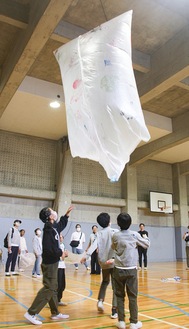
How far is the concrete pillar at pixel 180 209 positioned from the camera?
15695 millimetres

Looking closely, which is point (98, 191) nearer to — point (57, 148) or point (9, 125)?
point (57, 148)

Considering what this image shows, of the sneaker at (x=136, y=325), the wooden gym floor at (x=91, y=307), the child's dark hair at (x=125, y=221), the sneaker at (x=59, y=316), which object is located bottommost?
the wooden gym floor at (x=91, y=307)

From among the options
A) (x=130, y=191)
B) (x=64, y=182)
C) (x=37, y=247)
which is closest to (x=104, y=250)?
(x=37, y=247)

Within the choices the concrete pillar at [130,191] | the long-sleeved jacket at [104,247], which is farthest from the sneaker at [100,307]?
the concrete pillar at [130,191]

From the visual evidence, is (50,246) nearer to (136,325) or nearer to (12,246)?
(136,325)

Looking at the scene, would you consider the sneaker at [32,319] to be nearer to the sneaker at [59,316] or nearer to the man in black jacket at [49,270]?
the man in black jacket at [49,270]

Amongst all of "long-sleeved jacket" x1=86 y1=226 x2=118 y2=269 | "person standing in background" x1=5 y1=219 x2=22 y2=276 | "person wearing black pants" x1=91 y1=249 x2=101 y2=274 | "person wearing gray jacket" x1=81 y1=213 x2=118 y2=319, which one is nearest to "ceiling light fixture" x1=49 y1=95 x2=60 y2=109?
"person standing in background" x1=5 y1=219 x2=22 y2=276

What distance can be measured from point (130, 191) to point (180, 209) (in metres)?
3.43

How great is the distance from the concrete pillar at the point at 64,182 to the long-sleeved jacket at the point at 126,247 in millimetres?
9036

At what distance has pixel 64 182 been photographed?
12.7m

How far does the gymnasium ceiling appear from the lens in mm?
6191

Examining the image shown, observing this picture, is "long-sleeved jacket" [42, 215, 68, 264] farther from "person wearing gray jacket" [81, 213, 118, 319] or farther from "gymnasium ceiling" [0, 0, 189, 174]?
"gymnasium ceiling" [0, 0, 189, 174]

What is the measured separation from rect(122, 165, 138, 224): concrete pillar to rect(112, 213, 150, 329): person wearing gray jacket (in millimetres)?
10877

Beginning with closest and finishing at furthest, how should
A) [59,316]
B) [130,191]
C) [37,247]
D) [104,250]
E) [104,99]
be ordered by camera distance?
[104,99], [59,316], [104,250], [37,247], [130,191]
